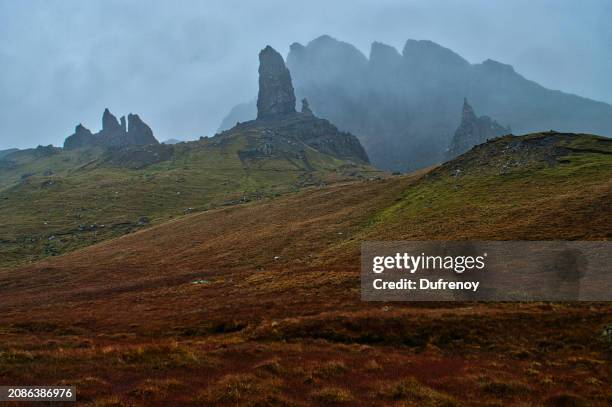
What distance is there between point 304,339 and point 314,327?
189 cm

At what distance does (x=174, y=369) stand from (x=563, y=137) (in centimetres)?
11294

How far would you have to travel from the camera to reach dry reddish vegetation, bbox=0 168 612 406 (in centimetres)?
1872

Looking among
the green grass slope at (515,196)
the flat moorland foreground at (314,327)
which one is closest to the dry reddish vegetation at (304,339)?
the flat moorland foreground at (314,327)

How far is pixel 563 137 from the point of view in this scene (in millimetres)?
103188

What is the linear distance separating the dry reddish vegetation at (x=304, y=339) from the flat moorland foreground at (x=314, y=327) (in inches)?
5.1

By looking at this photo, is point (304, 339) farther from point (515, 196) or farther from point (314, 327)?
point (515, 196)

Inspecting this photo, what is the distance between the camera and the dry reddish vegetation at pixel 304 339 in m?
18.7

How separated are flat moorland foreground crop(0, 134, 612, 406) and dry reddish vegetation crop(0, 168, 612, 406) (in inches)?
5.1

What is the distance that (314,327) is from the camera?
2998 centimetres

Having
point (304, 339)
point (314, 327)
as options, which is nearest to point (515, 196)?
point (314, 327)

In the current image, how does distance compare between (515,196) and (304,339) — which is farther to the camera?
(515,196)

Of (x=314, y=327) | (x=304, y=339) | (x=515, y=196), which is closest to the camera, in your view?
(x=304, y=339)

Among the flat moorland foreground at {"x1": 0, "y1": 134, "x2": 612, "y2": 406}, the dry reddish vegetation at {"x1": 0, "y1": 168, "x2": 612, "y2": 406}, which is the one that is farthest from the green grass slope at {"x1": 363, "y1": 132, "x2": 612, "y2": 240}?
the dry reddish vegetation at {"x1": 0, "y1": 168, "x2": 612, "y2": 406}

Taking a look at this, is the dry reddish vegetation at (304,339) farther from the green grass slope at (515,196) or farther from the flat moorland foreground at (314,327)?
the green grass slope at (515,196)
